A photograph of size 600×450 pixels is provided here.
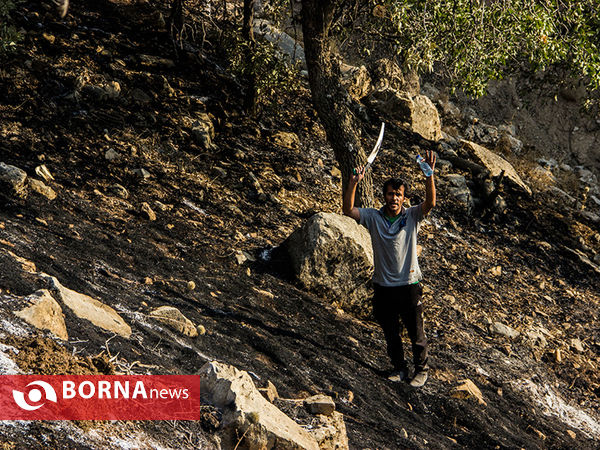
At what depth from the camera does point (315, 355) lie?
512 cm

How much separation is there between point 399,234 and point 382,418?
152 centimetres

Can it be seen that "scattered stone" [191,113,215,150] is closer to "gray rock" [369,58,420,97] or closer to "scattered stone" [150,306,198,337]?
"scattered stone" [150,306,198,337]

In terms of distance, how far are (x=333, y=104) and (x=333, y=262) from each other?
2.40m

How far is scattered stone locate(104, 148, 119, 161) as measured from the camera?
24.7 ft

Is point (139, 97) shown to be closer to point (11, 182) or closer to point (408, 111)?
point (11, 182)

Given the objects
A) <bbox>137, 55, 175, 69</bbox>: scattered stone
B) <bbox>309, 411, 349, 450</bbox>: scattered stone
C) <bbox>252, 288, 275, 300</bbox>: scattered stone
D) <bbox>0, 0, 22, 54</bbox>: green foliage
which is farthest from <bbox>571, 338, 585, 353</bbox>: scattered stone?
<bbox>0, 0, 22, 54</bbox>: green foliage

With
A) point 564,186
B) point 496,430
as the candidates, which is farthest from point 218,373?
point 564,186

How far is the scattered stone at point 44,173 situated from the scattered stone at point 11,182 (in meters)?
0.57

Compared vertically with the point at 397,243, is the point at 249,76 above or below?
above

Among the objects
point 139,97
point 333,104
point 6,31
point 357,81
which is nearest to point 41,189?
point 6,31

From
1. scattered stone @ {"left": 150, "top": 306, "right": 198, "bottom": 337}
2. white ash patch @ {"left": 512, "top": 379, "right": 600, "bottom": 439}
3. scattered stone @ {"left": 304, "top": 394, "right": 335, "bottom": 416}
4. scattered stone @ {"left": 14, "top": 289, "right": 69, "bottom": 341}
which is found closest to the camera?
A: scattered stone @ {"left": 14, "top": 289, "right": 69, "bottom": 341}

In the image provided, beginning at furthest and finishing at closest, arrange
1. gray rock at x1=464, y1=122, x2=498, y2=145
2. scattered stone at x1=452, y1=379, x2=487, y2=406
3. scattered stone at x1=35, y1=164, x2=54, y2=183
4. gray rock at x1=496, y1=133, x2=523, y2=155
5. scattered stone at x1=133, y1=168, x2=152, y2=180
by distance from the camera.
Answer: gray rock at x1=464, y1=122, x2=498, y2=145
gray rock at x1=496, y1=133, x2=523, y2=155
scattered stone at x1=133, y1=168, x2=152, y2=180
scattered stone at x1=35, y1=164, x2=54, y2=183
scattered stone at x1=452, y1=379, x2=487, y2=406

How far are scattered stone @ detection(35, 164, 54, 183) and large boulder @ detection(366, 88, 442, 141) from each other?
324 inches

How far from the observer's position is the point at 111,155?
24.8ft
